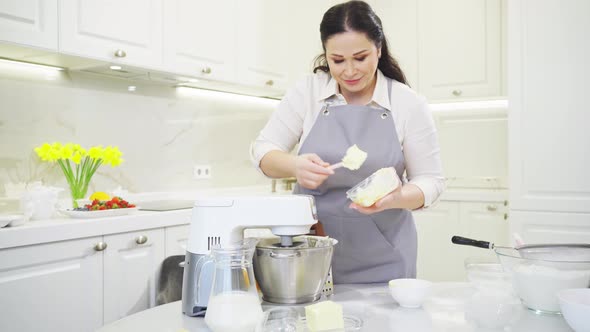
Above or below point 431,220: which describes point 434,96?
above

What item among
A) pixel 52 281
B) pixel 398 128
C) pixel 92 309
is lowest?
pixel 92 309

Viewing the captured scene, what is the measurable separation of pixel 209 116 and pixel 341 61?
197 cm

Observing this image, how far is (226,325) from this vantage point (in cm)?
92

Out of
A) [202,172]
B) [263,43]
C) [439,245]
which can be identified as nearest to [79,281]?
[202,172]

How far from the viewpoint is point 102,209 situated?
2.20m

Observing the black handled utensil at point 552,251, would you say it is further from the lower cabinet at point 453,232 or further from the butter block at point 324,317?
the lower cabinet at point 453,232

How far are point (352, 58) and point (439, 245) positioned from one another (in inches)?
95.4

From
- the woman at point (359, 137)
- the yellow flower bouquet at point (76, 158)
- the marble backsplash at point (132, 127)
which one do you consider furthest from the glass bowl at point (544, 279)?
the marble backsplash at point (132, 127)

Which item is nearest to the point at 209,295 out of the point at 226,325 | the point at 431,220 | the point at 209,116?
the point at 226,325

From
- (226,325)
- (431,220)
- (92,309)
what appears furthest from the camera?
(431,220)

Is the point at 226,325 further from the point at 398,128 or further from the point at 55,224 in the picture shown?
the point at 55,224

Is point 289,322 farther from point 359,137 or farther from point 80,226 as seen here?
point 80,226

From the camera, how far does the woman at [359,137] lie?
150 centimetres

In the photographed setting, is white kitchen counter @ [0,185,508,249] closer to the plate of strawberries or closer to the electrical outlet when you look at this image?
the plate of strawberries
